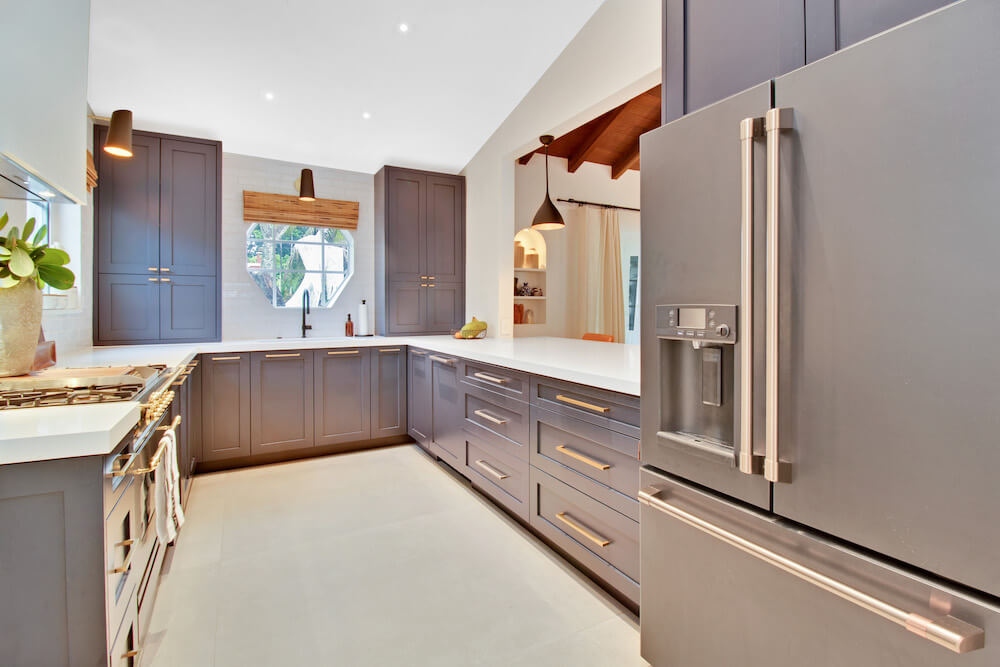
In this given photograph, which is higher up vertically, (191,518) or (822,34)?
(822,34)

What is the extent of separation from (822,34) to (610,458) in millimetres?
1436

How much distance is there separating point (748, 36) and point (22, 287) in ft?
7.97

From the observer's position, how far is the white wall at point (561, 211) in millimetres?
4723

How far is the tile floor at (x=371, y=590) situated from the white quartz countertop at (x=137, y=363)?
90 cm

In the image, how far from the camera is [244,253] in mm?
4047

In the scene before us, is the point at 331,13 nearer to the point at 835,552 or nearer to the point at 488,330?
the point at 488,330

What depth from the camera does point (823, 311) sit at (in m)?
0.98

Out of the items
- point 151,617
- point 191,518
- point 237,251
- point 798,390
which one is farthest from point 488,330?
point 798,390

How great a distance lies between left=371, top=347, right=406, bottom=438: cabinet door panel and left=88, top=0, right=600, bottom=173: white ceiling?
1820 mm

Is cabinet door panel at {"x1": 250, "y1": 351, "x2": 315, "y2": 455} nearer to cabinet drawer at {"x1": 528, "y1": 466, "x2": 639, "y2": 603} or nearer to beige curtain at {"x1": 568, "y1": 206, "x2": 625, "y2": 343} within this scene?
cabinet drawer at {"x1": 528, "y1": 466, "x2": 639, "y2": 603}

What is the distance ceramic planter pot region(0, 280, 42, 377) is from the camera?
1.58 metres

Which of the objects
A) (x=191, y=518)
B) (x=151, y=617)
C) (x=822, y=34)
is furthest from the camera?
(x=191, y=518)

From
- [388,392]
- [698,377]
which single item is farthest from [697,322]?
[388,392]

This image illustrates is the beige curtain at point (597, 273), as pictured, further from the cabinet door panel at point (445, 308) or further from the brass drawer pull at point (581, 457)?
the brass drawer pull at point (581, 457)
